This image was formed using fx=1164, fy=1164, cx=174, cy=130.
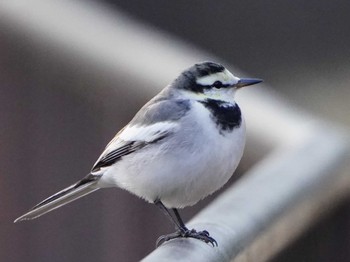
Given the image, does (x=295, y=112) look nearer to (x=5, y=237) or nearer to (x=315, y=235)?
(x=315, y=235)

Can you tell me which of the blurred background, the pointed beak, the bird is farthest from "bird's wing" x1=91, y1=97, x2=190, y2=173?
the blurred background

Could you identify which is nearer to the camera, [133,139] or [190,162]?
[190,162]

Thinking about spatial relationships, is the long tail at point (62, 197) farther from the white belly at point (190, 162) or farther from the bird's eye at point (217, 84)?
the bird's eye at point (217, 84)

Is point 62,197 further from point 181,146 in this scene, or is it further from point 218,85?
point 218,85

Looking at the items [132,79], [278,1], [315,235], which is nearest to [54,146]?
[132,79]

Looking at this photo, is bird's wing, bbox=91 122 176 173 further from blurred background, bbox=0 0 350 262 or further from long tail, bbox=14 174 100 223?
blurred background, bbox=0 0 350 262

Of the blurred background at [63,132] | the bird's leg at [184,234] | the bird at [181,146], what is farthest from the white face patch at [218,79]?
the blurred background at [63,132]

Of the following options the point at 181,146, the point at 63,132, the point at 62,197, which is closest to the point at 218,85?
the point at 181,146
